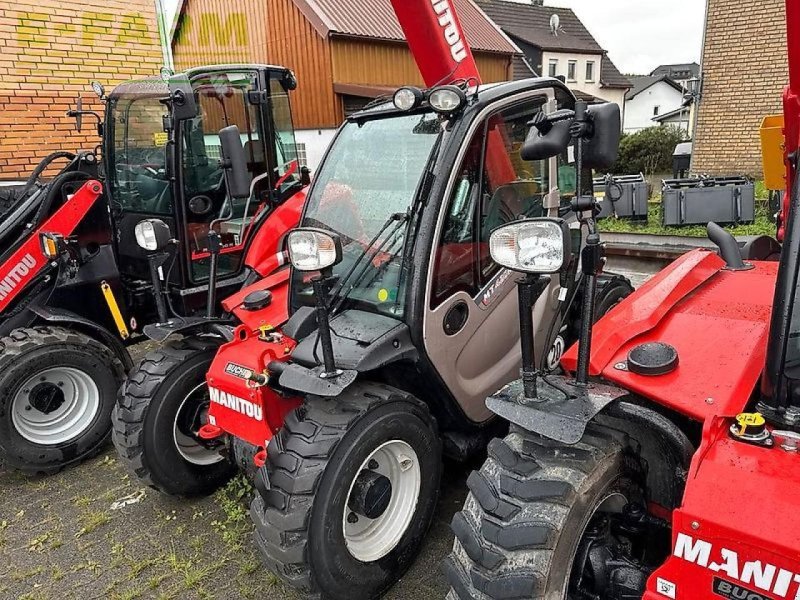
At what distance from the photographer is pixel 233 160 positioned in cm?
374

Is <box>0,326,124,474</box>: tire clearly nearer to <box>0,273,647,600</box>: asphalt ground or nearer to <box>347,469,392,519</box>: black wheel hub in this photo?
<box>0,273,647,600</box>: asphalt ground

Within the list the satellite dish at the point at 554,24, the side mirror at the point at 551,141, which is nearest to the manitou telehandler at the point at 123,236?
the side mirror at the point at 551,141

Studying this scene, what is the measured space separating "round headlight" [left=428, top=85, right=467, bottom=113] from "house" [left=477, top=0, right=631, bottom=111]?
2973 cm

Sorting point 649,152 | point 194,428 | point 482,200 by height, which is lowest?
point 194,428

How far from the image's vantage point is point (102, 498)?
376cm

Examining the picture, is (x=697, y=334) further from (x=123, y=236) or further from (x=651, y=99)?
(x=651, y=99)

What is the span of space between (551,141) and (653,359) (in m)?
0.87

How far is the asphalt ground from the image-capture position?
2.92 metres

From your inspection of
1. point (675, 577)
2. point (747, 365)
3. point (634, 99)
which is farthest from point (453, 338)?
point (634, 99)

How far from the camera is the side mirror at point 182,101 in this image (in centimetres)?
421

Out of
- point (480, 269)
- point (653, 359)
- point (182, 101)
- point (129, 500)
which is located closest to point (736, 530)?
point (653, 359)

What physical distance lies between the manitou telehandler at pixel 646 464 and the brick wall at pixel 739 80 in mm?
10755

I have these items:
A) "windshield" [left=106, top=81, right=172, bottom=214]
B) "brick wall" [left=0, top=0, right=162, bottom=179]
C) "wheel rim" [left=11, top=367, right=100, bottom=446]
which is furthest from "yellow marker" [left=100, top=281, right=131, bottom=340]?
"brick wall" [left=0, top=0, right=162, bottom=179]

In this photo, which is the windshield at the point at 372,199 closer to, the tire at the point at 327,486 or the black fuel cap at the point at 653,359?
the tire at the point at 327,486
